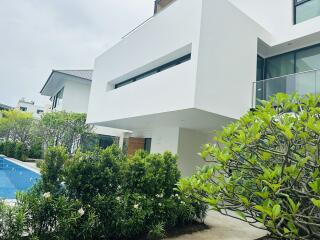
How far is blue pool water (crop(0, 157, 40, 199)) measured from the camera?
35.1 feet

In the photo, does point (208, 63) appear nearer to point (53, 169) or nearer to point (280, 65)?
point (280, 65)

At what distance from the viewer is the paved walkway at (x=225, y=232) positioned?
618 centimetres

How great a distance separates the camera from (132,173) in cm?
599

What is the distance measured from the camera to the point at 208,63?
8.44 metres

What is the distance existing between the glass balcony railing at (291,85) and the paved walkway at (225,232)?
4.57 metres

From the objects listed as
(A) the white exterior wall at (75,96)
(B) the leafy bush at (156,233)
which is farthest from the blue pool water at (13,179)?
(A) the white exterior wall at (75,96)

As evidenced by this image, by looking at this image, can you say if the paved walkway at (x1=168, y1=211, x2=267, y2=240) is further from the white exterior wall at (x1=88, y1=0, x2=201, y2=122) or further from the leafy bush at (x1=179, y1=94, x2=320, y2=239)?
Answer: the white exterior wall at (x1=88, y1=0, x2=201, y2=122)

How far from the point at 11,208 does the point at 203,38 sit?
23.4 ft

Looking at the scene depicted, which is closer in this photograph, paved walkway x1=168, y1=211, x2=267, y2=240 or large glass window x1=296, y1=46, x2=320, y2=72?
paved walkway x1=168, y1=211, x2=267, y2=240

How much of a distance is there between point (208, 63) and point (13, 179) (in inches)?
472

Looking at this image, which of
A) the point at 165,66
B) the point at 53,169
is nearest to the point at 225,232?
the point at 53,169

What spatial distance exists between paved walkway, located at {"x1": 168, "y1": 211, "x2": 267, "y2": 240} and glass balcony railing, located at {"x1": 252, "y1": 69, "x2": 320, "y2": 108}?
457cm

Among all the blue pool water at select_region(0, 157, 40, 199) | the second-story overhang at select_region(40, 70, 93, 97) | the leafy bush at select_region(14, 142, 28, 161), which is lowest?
the blue pool water at select_region(0, 157, 40, 199)

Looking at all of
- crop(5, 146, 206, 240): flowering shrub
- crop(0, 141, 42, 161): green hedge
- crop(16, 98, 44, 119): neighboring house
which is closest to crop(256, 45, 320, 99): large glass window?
crop(5, 146, 206, 240): flowering shrub
